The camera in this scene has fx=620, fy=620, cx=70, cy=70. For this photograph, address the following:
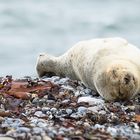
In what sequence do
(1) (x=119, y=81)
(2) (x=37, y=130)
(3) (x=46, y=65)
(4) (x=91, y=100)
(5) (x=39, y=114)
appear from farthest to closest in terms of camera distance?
(3) (x=46, y=65) < (4) (x=91, y=100) < (1) (x=119, y=81) < (5) (x=39, y=114) < (2) (x=37, y=130)

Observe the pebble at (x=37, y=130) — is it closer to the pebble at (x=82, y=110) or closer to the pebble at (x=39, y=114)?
the pebble at (x=39, y=114)

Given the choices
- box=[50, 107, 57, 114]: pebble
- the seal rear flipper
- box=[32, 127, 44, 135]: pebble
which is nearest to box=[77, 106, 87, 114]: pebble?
box=[50, 107, 57, 114]: pebble

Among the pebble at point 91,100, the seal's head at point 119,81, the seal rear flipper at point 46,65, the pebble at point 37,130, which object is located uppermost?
the seal rear flipper at point 46,65

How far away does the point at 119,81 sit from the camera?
5.52 meters

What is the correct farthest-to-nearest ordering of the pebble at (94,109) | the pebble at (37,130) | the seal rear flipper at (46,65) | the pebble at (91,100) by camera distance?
the seal rear flipper at (46,65) < the pebble at (91,100) < the pebble at (94,109) < the pebble at (37,130)

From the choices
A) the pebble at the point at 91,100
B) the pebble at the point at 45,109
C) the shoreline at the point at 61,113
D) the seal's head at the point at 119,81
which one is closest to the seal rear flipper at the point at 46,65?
the shoreline at the point at 61,113

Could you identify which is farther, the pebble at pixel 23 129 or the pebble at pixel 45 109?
the pebble at pixel 45 109

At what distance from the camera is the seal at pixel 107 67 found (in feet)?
18.3

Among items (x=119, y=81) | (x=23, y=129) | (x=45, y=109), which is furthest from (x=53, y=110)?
(x=23, y=129)

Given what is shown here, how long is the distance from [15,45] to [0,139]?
26.2 ft

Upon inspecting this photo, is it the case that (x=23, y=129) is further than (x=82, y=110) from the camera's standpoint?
No

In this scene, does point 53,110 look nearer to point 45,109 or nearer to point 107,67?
point 45,109

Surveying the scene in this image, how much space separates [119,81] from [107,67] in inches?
11.1

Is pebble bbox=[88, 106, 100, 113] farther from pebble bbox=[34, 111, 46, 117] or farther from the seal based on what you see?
pebble bbox=[34, 111, 46, 117]
